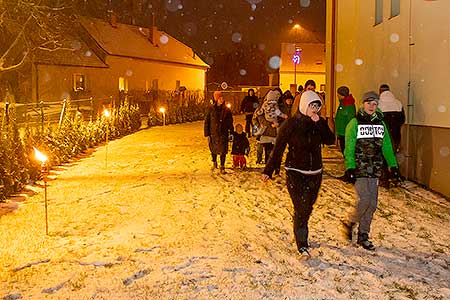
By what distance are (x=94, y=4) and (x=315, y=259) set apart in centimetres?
1438

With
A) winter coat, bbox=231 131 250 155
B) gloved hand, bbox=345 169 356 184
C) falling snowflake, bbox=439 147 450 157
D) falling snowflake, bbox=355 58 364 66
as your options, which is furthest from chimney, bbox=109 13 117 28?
gloved hand, bbox=345 169 356 184

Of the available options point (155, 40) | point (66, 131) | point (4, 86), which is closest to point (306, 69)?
point (155, 40)

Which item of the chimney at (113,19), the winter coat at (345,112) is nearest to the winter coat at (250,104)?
the chimney at (113,19)

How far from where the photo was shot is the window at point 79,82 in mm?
41981

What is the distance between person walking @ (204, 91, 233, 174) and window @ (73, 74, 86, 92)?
30.6m

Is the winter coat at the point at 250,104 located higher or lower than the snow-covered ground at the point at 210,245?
higher

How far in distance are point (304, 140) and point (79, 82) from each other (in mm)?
38255

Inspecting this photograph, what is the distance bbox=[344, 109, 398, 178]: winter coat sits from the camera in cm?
697

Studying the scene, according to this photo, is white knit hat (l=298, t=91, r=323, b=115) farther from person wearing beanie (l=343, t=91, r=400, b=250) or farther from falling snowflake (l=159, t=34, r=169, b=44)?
falling snowflake (l=159, t=34, r=169, b=44)

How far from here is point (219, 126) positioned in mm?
13047

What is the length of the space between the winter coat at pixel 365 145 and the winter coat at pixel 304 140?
0.44 metres

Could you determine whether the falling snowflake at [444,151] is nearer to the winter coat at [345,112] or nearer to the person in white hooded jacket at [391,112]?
the person in white hooded jacket at [391,112]

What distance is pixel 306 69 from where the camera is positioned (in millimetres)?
59750

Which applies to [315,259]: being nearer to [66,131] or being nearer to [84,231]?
[84,231]
